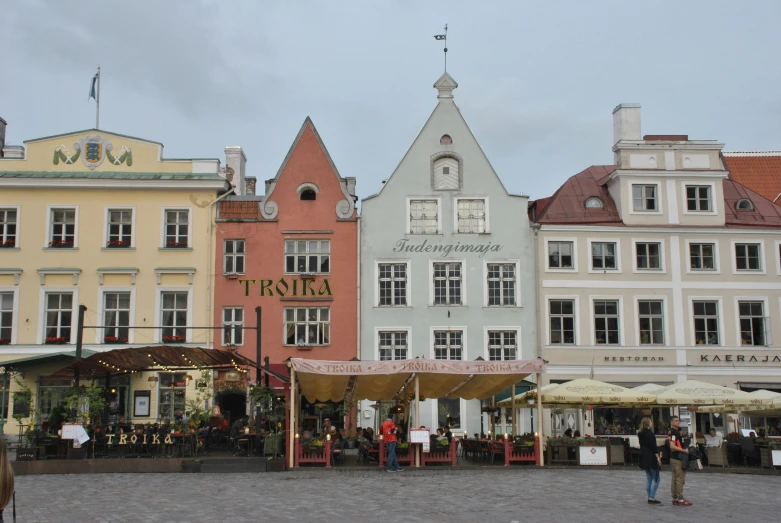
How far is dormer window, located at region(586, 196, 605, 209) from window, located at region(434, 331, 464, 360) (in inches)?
308

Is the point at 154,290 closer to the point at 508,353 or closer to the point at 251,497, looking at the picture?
Answer: the point at 508,353

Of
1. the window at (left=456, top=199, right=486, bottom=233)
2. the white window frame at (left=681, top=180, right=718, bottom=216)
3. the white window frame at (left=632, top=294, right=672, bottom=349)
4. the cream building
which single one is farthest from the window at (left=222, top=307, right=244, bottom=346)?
the white window frame at (left=681, top=180, right=718, bottom=216)

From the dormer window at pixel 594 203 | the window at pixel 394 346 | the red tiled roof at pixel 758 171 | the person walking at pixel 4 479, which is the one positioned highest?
the red tiled roof at pixel 758 171

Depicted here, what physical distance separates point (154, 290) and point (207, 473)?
1375 centimetres

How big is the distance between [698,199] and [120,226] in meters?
23.5

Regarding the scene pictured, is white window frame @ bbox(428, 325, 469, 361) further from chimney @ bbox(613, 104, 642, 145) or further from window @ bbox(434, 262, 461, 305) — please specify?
chimney @ bbox(613, 104, 642, 145)

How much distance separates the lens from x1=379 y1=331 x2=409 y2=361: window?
35.5 meters

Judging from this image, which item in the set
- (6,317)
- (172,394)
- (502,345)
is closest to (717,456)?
(502,345)

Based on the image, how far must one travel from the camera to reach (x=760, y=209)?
38125mm

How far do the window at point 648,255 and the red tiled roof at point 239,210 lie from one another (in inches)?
611

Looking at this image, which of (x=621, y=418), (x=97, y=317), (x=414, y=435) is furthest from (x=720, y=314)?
(x=97, y=317)

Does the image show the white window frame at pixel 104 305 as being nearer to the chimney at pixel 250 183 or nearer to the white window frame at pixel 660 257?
the chimney at pixel 250 183

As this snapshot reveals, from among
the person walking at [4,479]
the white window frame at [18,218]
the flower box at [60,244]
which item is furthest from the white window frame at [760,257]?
the person walking at [4,479]

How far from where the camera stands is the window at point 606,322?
36.0 meters
